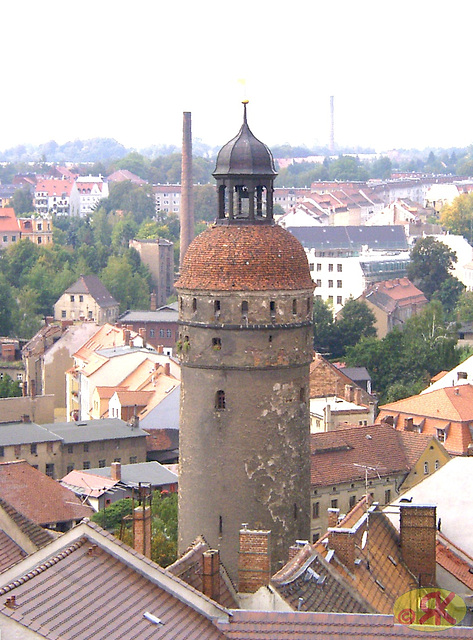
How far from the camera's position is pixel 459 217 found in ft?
618

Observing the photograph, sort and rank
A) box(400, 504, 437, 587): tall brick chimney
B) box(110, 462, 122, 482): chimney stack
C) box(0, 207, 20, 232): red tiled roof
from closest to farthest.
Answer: box(400, 504, 437, 587): tall brick chimney → box(110, 462, 122, 482): chimney stack → box(0, 207, 20, 232): red tiled roof

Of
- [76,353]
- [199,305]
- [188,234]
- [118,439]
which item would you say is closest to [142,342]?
[76,353]

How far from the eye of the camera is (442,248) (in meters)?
131

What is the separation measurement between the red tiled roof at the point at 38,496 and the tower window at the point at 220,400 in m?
24.7

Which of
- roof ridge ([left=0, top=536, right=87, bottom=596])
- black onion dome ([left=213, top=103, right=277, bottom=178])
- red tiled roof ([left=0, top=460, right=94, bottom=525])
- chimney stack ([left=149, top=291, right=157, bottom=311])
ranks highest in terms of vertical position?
black onion dome ([left=213, top=103, right=277, bottom=178])

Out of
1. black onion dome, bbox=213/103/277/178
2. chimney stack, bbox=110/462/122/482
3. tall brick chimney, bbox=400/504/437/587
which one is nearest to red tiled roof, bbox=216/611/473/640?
tall brick chimney, bbox=400/504/437/587

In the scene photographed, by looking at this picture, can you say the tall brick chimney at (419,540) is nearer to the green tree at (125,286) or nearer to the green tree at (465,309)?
the green tree at (465,309)

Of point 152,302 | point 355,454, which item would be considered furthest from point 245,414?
point 152,302

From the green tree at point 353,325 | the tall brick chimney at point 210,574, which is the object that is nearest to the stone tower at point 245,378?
the tall brick chimney at point 210,574

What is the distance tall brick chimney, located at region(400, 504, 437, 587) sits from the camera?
2711cm

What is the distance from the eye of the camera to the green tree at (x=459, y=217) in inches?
7205

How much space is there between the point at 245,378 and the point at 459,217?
163382 mm

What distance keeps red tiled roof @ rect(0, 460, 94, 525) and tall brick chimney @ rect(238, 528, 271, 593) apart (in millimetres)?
30341

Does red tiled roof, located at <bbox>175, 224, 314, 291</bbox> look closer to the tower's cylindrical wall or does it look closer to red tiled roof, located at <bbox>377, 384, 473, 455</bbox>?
the tower's cylindrical wall
